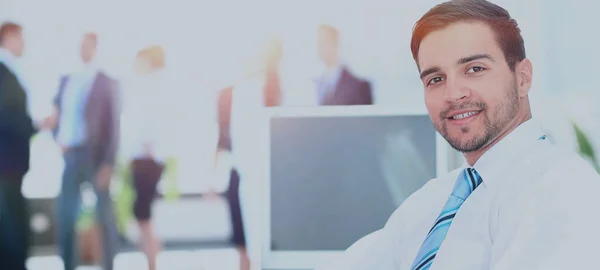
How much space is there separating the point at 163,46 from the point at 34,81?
84 cm

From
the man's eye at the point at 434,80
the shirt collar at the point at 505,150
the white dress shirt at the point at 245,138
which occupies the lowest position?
the white dress shirt at the point at 245,138

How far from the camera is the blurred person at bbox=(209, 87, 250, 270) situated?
383 cm

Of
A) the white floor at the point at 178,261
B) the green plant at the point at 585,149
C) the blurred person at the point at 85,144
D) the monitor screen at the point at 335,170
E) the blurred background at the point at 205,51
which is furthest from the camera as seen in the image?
the white floor at the point at 178,261

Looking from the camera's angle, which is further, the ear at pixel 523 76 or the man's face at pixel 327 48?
the man's face at pixel 327 48

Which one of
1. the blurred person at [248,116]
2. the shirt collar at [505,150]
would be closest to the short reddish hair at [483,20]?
the shirt collar at [505,150]

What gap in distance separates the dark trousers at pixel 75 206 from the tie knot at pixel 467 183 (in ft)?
10.7

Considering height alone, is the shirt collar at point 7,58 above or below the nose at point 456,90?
above

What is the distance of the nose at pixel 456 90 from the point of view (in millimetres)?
1006

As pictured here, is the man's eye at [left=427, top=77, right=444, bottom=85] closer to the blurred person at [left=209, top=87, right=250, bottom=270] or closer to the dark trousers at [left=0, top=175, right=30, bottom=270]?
the blurred person at [left=209, top=87, right=250, bottom=270]

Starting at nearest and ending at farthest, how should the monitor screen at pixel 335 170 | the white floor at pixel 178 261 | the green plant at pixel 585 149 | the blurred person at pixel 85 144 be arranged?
the monitor screen at pixel 335 170 < the green plant at pixel 585 149 < the blurred person at pixel 85 144 < the white floor at pixel 178 261

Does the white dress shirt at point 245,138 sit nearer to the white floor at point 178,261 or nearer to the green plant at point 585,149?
the white floor at point 178,261

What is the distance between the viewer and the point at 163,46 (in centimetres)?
441

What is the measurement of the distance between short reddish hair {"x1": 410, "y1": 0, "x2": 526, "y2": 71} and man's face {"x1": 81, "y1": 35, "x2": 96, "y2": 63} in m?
3.39

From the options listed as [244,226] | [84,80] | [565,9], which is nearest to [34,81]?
[84,80]
